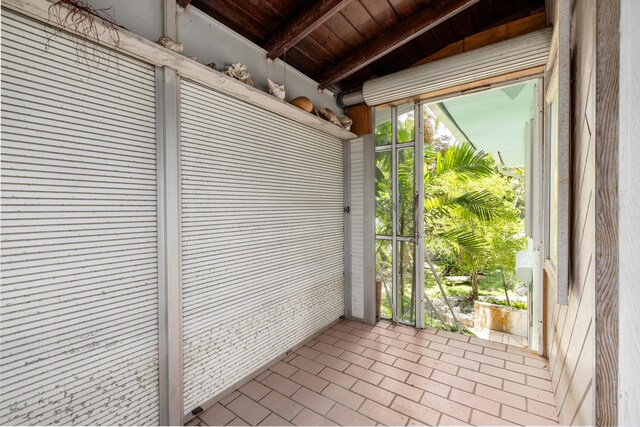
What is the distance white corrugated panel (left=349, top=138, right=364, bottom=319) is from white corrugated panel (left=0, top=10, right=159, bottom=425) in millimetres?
2370

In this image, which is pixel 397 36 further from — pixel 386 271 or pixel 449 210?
pixel 449 210

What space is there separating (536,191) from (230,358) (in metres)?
3.12

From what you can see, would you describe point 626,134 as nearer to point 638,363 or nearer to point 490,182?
point 638,363

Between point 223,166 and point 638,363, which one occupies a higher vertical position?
point 223,166

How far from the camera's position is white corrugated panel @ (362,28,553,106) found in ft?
7.50

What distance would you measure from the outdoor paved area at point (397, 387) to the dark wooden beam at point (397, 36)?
293 centimetres

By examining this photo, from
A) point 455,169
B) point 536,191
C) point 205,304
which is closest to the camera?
point 205,304

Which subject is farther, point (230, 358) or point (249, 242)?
point (249, 242)

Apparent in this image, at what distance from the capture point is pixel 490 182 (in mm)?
6680

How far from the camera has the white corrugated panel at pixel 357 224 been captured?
3.50 meters

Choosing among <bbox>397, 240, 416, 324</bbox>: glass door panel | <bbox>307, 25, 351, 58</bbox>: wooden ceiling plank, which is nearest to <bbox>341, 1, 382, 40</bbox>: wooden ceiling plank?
<bbox>307, 25, 351, 58</bbox>: wooden ceiling plank

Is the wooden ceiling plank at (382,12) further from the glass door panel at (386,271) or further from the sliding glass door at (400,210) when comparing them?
the glass door panel at (386,271)

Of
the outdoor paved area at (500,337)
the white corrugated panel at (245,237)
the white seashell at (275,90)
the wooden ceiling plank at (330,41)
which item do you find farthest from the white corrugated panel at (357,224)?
the outdoor paved area at (500,337)

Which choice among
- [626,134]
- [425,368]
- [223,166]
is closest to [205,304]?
[223,166]
